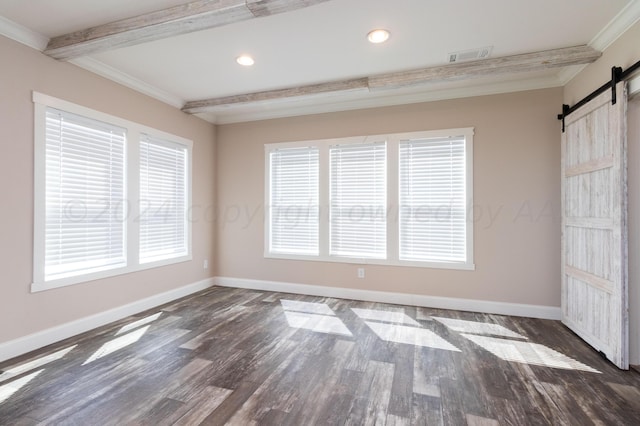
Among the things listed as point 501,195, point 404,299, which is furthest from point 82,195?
point 501,195

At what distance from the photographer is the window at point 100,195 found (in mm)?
2947

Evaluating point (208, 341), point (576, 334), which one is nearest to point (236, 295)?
point (208, 341)

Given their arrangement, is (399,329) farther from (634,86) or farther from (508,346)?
(634,86)

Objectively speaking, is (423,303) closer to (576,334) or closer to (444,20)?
(576,334)

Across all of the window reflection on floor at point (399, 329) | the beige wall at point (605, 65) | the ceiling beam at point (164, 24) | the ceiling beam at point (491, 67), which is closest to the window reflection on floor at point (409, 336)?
the window reflection on floor at point (399, 329)

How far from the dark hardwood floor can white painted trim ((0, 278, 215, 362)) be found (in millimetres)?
111

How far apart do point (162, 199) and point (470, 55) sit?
417 cm

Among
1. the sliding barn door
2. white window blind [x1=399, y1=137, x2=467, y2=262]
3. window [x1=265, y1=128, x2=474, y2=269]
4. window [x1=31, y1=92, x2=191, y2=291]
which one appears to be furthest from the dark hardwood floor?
window [x1=265, y1=128, x2=474, y2=269]

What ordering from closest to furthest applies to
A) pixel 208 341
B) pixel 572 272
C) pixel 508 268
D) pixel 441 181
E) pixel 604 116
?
pixel 604 116 → pixel 208 341 → pixel 572 272 → pixel 508 268 → pixel 441 181

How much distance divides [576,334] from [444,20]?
3366mm

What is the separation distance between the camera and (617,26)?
255cm

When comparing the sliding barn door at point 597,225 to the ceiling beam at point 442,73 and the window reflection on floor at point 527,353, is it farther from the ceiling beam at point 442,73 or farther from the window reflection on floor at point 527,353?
the ceiling beam at point 442,73

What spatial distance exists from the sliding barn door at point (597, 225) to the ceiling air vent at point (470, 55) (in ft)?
3.56

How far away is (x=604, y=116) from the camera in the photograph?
2.72 meters
